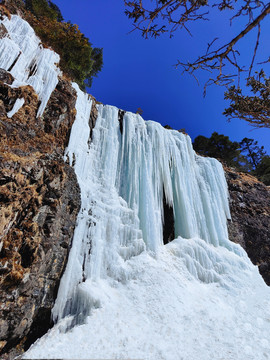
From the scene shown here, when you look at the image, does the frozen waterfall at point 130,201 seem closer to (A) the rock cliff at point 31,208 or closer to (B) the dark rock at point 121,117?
(B) the dark rock at point 121,117

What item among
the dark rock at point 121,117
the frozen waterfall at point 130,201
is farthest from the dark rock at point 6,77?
the dark rock at point 121,117

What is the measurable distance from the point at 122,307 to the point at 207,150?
15371 millimetres

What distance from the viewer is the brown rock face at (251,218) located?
740cm

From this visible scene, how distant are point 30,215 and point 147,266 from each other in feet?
8.74

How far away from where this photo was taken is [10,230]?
8.99ft

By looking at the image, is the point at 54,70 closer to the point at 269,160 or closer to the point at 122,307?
the point at 122,307

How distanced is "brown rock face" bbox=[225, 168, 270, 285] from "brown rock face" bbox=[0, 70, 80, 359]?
635 centimetres

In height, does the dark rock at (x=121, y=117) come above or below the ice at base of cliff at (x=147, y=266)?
above

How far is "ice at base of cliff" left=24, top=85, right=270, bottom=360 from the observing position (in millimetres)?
2789

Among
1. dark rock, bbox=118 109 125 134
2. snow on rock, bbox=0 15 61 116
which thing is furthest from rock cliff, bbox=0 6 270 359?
dark rock, bbox=118 109 125 134

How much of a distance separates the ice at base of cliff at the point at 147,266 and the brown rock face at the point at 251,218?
3.06 ft

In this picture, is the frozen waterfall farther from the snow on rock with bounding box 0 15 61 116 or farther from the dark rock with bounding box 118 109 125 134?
the snow on rock with bounding box 0 15 61 116

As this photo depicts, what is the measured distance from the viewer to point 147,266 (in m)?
4.21

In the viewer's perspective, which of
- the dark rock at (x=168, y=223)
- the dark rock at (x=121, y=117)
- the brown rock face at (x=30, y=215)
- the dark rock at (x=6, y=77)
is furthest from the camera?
the dark rock at (x=121, y=117)
